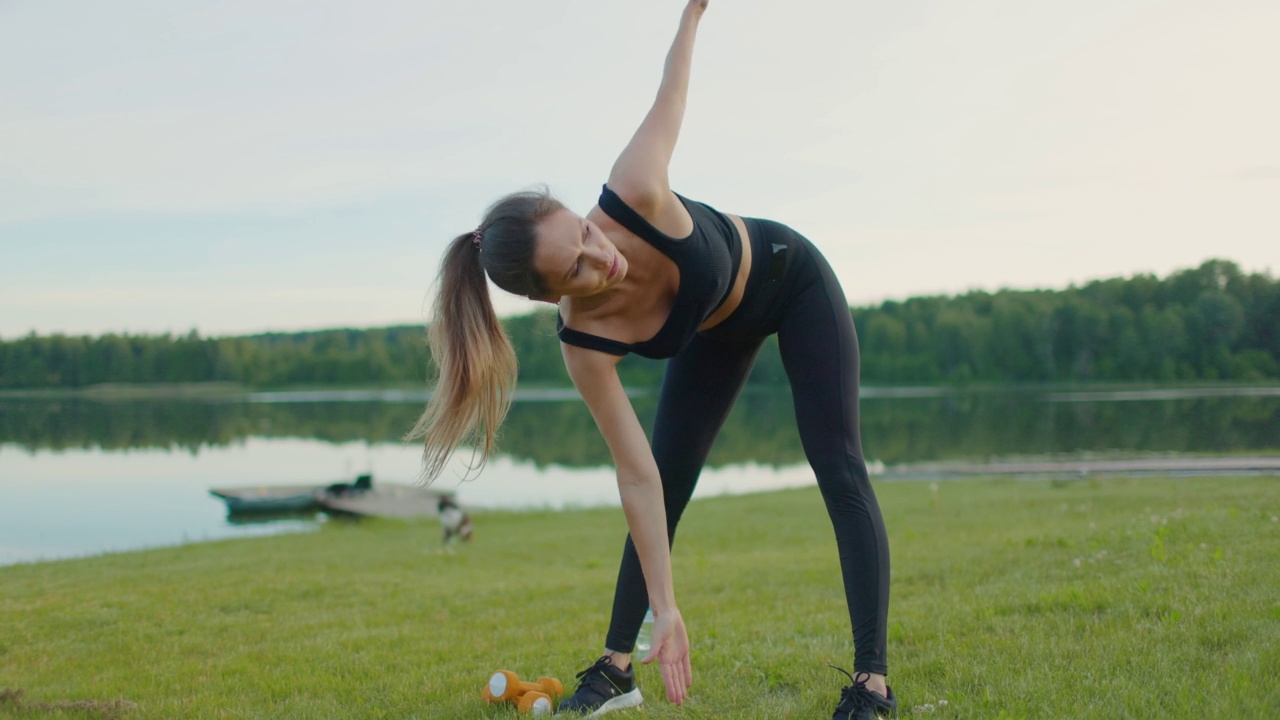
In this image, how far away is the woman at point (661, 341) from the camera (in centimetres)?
242

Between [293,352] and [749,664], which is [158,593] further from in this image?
[293,352]

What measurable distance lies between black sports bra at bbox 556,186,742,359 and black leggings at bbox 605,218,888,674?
24 cm

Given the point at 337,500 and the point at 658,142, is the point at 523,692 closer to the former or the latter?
the point at 658,142

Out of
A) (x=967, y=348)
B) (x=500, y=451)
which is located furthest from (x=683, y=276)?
(x=967, y=348)

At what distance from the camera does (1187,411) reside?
39.6 meters

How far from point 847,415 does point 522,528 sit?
13.5 metres

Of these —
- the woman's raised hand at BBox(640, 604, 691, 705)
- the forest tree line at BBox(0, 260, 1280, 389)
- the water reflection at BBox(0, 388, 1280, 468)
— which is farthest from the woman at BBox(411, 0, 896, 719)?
the forest tree line at BBox(0, 260, 1280, 389)

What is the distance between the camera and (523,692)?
295 cm

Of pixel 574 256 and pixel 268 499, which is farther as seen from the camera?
pixel 268 499

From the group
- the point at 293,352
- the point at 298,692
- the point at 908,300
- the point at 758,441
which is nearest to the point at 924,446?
the point at 758,441

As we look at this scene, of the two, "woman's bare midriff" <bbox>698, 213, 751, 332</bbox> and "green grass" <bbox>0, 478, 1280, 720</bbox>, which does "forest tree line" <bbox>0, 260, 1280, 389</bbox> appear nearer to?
"green grass" <bbox>0, 478, 1280, 720</bbox>

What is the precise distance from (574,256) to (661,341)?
0.44m

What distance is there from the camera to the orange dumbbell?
9.39 ft

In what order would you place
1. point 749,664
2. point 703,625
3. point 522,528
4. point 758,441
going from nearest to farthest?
point 749,664
point 703,625
point 522,528
point 758,441
